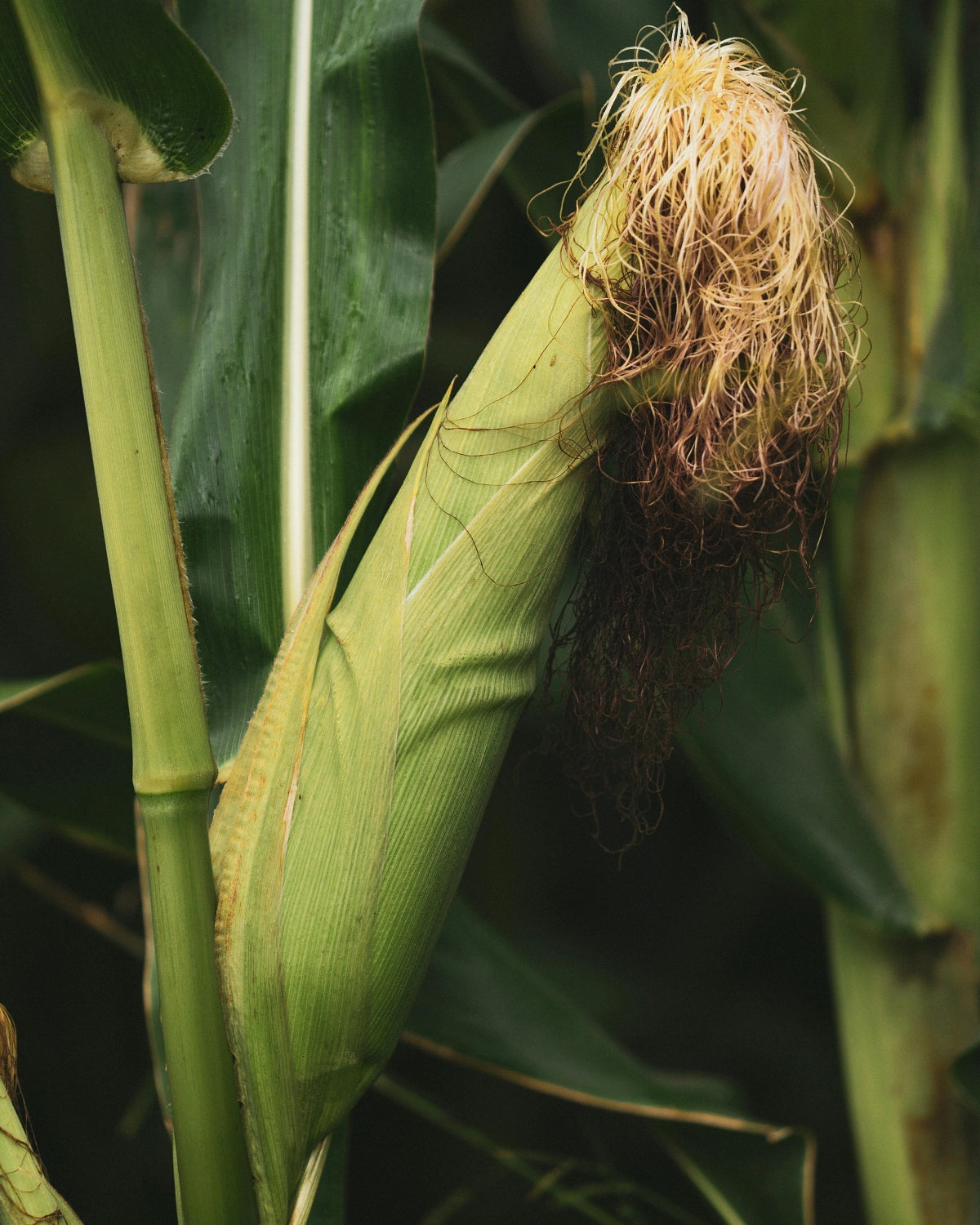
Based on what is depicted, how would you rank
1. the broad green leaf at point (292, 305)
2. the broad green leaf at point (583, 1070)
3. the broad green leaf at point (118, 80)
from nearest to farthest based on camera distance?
the broad green leaf at point (118, 80) → the broad green leaf at point (292, 305) → the broad green leaf at point (583, 1070)

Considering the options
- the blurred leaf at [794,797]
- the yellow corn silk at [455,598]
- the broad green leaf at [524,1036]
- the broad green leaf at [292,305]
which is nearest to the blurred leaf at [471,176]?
the broad green leaf at [292,305]

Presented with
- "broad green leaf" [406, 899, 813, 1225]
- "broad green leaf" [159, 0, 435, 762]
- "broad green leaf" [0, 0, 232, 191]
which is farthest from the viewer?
"broad green leaf" [406, 899, 813, 1225]

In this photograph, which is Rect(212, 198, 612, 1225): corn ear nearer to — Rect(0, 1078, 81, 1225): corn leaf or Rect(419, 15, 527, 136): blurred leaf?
Rect(0, 1078, 81, 1225): corn leaf

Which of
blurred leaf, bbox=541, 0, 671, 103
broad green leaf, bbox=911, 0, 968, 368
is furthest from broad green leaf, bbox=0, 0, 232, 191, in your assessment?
broad green leaf, bbox=911, 0, 968, 368

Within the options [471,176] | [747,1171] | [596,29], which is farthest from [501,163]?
[747,1171]

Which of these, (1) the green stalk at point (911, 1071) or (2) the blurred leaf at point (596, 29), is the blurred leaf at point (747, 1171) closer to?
(1) the green stalk at point (911, 1071)

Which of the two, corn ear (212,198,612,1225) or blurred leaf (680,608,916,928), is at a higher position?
corn ear (212,198,612,1225)

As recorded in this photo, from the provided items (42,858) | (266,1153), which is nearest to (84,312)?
(266,1153)

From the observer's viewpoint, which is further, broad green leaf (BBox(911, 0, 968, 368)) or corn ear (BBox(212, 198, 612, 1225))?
broad green leaf (BBox(911, 0, 968, 368))

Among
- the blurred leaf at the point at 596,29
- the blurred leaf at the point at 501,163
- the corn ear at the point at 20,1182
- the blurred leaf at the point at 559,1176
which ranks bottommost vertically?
the blurred leaf at the point at 559,1176
